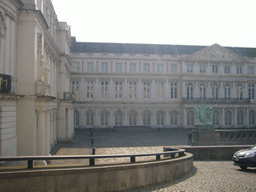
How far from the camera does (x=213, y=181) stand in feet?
39.9

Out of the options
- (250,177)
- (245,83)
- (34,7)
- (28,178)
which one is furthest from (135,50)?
(28,178)

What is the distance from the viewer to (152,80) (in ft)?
180

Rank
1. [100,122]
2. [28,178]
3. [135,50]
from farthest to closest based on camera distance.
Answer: [135,50] → [100,122] → [28,178]

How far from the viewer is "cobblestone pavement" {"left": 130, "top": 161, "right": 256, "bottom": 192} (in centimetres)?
1088

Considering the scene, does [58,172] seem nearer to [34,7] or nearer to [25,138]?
[25,138]

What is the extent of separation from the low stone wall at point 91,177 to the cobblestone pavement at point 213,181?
1.50 ft

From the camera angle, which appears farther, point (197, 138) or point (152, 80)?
point (152, 80)

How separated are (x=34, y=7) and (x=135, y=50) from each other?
41526 mm

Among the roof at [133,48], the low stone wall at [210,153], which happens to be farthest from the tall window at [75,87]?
the low stone wall at [210,153]

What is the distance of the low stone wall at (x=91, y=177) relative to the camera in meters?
8.65

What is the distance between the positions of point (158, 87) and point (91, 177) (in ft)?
151

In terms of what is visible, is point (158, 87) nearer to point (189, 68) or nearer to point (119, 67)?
point (189, 68)

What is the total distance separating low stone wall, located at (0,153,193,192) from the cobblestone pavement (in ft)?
1.50

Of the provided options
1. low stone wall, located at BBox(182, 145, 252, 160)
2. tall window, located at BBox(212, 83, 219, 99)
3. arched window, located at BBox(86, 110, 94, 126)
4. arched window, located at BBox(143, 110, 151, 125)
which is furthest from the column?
tall window, located at BBox(212, 83, 219, 99)
